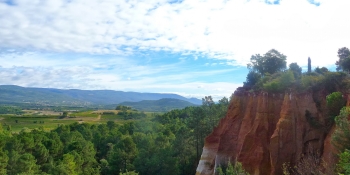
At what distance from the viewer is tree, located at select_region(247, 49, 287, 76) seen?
38.3 meters

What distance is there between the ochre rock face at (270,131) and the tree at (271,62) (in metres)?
9.15

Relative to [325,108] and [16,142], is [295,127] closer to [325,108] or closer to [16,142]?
[325,108]

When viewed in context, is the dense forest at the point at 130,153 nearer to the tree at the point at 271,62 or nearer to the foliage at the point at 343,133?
the tree at the point at 271,62

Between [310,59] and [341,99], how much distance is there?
12461 mm

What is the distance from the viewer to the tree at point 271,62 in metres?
38.3

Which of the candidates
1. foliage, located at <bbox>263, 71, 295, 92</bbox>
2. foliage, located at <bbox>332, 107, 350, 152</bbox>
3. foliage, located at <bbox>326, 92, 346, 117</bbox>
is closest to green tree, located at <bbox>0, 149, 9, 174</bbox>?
foliage, located at <bbox>263, 71, 295, 92</bbox>

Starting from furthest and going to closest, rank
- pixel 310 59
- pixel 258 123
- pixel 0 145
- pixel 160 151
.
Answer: pixel 160 151
pixel 0 145
pixel 310 59
pixel 258 123

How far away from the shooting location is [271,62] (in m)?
38.7

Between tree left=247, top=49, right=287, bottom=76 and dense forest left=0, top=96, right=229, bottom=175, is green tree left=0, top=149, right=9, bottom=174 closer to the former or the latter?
dense forest left=0, top=96, right=229, bottom=175

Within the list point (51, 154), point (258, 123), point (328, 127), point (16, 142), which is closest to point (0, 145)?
point (16, 142)

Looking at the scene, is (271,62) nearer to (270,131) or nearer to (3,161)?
(270,131)

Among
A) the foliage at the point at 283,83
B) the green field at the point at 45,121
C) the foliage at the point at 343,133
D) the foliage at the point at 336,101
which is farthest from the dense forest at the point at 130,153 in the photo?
the green field at the point at 45,121

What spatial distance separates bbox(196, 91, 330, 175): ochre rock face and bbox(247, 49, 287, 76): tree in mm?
9151

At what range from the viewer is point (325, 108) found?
79.7 ft
